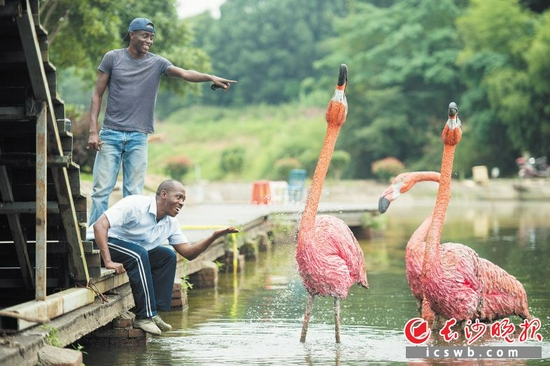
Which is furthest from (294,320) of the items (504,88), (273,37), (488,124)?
(273,37)

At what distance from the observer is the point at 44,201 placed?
23.2 feet

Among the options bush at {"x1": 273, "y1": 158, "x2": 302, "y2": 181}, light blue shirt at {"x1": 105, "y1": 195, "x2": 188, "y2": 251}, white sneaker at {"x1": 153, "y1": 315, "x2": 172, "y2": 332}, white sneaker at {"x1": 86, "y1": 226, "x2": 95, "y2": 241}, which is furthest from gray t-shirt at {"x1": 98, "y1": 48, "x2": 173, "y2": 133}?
bush at {"x1": 273, "y1": 158, "x2": 302, "y2": 181}

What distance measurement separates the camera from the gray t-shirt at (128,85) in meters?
9.45

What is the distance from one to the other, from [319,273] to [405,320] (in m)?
1.82

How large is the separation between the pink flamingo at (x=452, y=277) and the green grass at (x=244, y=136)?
115 ft

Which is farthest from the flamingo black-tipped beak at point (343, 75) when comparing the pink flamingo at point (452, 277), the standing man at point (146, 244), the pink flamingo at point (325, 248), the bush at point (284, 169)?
the bush at point (284, 169)

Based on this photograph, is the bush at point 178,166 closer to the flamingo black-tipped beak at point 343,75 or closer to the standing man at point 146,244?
the standing man at point 146,244

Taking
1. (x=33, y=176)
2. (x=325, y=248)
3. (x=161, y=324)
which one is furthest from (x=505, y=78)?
(x=33, y=176)

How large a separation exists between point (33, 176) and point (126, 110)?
172 centimetres

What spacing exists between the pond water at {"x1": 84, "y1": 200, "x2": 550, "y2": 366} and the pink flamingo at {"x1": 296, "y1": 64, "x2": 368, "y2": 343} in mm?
466

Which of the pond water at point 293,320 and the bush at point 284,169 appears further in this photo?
the bush at point 284,169

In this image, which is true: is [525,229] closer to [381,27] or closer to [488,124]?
[488,124]

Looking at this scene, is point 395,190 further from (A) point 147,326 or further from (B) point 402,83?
(B) point 402,83

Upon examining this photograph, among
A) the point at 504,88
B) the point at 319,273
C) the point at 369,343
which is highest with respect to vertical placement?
the point at 504,88
